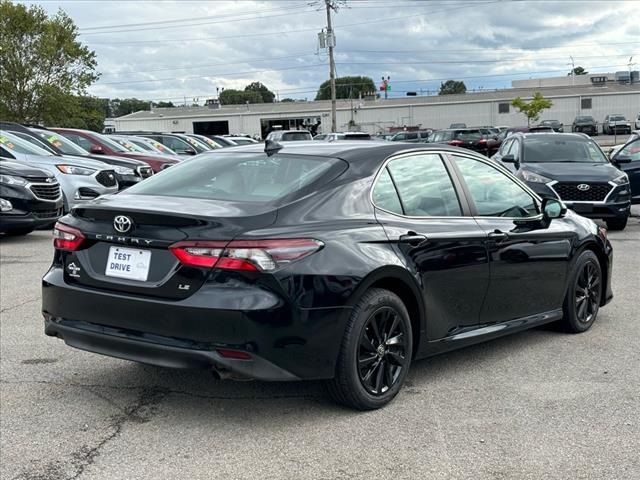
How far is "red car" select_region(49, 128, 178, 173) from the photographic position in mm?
16281

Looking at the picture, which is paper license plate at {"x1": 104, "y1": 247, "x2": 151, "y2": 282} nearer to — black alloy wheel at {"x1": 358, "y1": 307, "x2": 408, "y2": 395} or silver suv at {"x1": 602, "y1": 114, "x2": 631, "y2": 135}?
black alloy wheel at {"x1": 358, "y1": 307, "x2": 408, "y2": 395}

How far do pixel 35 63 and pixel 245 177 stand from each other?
113 feet

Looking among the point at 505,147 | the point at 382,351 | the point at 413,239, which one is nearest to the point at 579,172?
the point at 505,147

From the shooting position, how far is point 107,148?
654 inches

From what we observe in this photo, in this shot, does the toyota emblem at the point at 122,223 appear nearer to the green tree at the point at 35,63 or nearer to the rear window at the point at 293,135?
the rear window at the point at 293,135

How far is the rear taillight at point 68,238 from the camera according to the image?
13.8ft

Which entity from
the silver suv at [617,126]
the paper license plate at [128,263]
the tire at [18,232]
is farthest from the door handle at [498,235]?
the silver suv at [617,126]

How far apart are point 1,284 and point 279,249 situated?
5270 millimetres

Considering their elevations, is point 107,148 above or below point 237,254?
above

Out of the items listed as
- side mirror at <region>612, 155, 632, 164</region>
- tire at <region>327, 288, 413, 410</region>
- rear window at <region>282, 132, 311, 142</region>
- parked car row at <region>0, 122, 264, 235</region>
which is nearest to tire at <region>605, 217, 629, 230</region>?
side mirror at <region>612, 155, 632, 164</region>

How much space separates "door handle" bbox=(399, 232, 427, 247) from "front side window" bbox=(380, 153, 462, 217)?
0.54 feet

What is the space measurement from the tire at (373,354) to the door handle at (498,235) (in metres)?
1.03

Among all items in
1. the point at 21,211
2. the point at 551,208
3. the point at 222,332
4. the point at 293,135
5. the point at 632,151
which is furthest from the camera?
the point at 293,135

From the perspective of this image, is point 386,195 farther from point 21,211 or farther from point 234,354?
point 21,211
